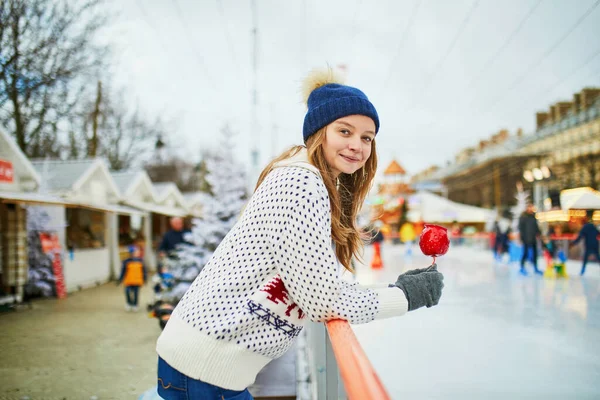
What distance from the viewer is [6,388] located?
119 inches

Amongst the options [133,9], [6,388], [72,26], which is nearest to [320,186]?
[6,388]

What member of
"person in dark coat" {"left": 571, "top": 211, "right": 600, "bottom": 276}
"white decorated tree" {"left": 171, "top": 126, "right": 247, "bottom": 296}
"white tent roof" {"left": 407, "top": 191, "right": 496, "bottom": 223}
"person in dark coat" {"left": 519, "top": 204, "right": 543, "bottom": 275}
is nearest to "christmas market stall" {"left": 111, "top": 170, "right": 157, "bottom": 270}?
"white decorated tree" {"left": 171, "top": 126, "right": 247, "bottom": 296}

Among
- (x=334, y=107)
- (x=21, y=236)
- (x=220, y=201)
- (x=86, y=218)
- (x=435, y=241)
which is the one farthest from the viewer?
(x=86, y=218)

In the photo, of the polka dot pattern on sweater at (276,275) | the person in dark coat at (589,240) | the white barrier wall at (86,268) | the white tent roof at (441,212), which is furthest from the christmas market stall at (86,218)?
the white tent roof at (441,212)

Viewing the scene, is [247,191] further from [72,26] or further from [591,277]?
[591,277]

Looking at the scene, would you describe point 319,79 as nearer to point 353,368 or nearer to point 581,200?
point 353,368

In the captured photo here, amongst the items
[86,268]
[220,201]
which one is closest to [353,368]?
[220,201]

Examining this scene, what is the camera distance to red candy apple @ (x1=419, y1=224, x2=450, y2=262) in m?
1.17

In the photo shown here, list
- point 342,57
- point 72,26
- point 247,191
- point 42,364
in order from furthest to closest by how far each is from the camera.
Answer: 1. point 247,191
2. point 342,57
3. point 72,26
4. point 42,364

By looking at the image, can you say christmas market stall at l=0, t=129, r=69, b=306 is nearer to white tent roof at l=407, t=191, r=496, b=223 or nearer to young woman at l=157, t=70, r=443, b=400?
young woman at l=157, t=70, r=443, b=400

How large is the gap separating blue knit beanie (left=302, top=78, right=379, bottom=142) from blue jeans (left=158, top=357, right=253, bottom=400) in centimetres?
67

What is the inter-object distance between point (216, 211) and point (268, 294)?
202 inches

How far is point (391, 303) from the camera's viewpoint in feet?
3.12

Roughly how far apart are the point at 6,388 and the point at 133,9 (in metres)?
5.21
